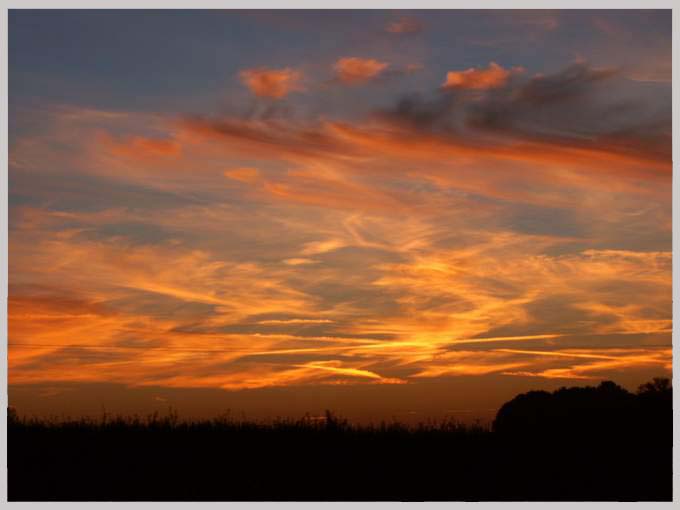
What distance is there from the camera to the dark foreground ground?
54.1ft

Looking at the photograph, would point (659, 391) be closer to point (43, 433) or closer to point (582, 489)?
point (582, 489)

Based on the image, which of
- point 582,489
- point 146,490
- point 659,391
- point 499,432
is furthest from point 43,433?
point 659,391

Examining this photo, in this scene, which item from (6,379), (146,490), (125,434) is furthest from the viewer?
(125,434)

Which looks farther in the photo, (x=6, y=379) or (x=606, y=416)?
(x=606, y=416)

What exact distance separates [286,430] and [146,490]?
524cm

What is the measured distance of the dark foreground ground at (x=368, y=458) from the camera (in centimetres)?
1650

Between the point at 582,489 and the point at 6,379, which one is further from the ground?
the point at 6,379

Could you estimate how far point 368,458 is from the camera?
725 inches

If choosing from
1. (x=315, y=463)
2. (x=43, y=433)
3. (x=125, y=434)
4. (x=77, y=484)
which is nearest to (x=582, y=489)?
(x=315, y=463)

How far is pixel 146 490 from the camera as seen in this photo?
16.4 metres

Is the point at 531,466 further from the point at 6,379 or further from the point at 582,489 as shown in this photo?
the point at 6,379

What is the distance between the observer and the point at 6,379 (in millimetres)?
17531

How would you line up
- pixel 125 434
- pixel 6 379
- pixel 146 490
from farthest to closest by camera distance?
pixel 125 434 → pixel 6 379 → pixel 146 490

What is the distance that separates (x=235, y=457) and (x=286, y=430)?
3.01m
